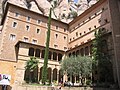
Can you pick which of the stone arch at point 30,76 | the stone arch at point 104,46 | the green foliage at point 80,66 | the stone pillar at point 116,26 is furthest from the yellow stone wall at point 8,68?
the stone pillar at point 116,26

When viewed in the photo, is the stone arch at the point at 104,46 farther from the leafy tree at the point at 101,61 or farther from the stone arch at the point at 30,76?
the stone arch at the point at 30,76

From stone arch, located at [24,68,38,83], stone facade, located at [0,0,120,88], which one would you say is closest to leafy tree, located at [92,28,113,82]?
stone facade, located at [0,0,120,88]

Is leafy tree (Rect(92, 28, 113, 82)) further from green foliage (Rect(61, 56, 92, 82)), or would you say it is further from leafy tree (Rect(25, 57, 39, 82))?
leafy tree (Rect(25, 57, 39, 82))

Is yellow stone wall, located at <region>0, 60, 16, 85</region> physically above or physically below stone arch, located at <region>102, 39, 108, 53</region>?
below

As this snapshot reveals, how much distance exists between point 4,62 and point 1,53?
1.94m

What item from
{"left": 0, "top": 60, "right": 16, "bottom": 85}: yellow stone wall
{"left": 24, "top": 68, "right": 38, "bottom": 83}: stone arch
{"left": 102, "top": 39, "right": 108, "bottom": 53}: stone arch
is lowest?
{"left": 24, "top": 68, "right": 38, "bottom": 83}: stone arch

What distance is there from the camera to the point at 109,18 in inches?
1168

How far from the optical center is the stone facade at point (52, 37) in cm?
2927

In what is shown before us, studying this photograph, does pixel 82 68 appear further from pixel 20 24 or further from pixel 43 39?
pixel 20 24

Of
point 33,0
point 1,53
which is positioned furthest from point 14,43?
point 33,0

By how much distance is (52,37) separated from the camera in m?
39.8

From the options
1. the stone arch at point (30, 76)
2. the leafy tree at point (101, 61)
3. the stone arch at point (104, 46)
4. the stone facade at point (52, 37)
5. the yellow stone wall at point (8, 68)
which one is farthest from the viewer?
the stone arch at point (30, 76)

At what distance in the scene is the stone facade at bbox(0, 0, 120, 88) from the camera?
96.0ft

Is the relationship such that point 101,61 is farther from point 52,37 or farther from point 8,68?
point 8,68
